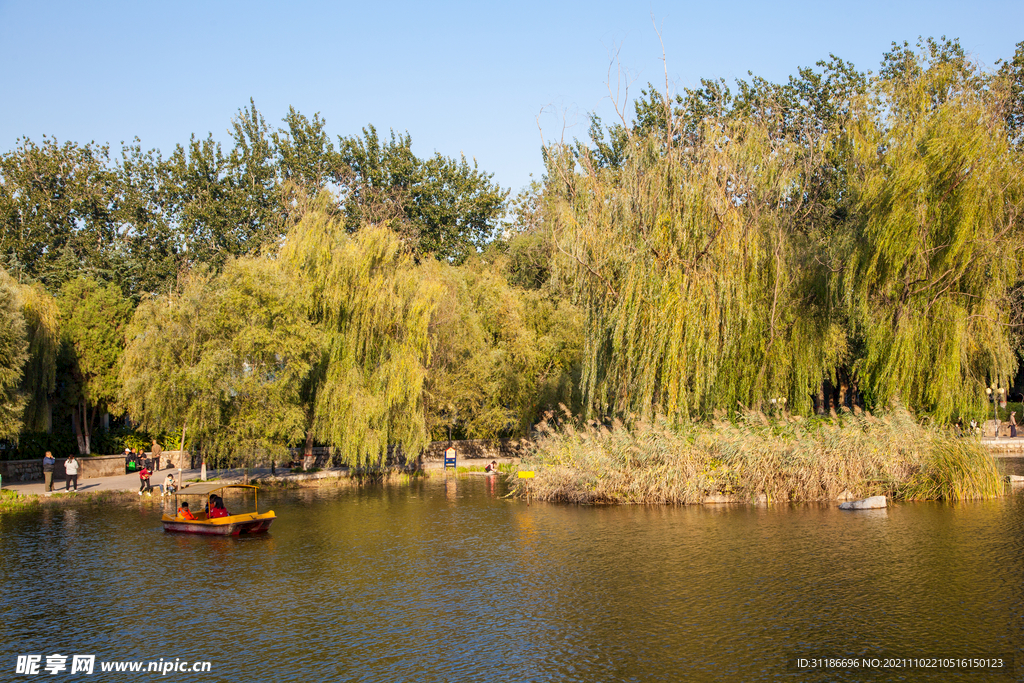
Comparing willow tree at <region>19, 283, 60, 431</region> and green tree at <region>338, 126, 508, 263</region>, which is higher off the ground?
green tree at <region>338, 126, 508, 263</region>

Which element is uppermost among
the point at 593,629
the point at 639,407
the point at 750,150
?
the point at 750,150

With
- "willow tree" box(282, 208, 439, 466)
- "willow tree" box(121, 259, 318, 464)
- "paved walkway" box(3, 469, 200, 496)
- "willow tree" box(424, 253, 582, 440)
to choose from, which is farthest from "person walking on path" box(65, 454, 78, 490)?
"willow tree" box(424, 253, 582, 440)

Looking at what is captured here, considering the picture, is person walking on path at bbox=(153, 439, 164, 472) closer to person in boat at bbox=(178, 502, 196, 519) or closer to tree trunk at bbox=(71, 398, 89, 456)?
tree trunk at bbox=(71, 398, 89, 456)

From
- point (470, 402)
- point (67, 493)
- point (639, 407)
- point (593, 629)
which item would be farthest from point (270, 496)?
point (593, 629)

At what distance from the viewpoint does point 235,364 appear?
2989 cm

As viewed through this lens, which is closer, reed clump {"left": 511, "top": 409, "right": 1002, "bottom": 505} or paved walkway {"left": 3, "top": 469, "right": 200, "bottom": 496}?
reed clump {"left": 511, "top": 409, "right": 1002, "bottom": 505}

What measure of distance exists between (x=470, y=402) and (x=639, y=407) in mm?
14158

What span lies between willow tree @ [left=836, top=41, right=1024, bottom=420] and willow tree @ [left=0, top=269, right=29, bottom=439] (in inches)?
1179

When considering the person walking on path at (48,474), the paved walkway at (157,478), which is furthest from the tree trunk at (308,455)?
the person walking on path at (48,474)

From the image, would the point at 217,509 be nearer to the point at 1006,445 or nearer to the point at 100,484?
the point at 100,484

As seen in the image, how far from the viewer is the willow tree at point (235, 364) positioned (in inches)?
1161

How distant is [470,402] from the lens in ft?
129

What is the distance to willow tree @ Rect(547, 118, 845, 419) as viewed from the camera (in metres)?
26.4

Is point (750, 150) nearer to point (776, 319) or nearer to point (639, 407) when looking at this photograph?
point (776, 319)
